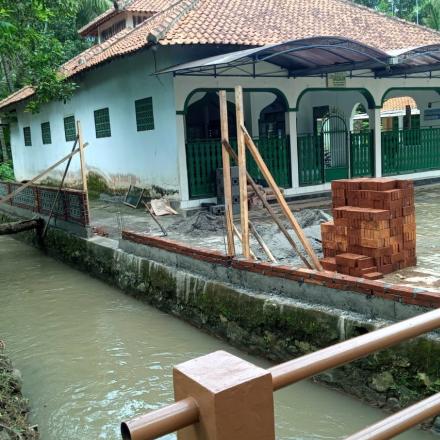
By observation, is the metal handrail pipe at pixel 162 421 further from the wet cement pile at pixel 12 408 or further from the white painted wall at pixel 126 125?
the white painted wall at pixel 126 125

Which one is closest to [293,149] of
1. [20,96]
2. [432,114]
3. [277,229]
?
[277,229]

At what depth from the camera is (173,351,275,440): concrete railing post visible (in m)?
1.36

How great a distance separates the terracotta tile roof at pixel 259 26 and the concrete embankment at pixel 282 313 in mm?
4909

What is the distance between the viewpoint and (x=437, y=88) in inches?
634

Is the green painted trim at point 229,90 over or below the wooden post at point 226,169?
over

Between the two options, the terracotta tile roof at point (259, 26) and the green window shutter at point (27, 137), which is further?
the green window shutter at point (27, 137)

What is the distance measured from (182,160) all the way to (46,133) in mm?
9620

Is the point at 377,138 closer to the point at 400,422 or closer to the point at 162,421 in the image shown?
the point at 400,422

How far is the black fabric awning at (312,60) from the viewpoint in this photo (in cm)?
992

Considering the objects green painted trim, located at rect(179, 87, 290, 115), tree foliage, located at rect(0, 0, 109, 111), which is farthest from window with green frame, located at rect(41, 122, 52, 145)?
green painted trim, located at rect(179, 87, 290, 115)

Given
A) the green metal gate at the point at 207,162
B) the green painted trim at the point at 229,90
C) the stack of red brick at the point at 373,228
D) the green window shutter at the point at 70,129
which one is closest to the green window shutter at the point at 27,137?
the green window shutter at the point at 70,129

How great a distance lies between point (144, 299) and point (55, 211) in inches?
179

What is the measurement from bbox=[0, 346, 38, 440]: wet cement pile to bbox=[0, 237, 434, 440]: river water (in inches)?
10.5

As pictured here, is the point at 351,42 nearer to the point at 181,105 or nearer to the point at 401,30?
the point at 181,105
